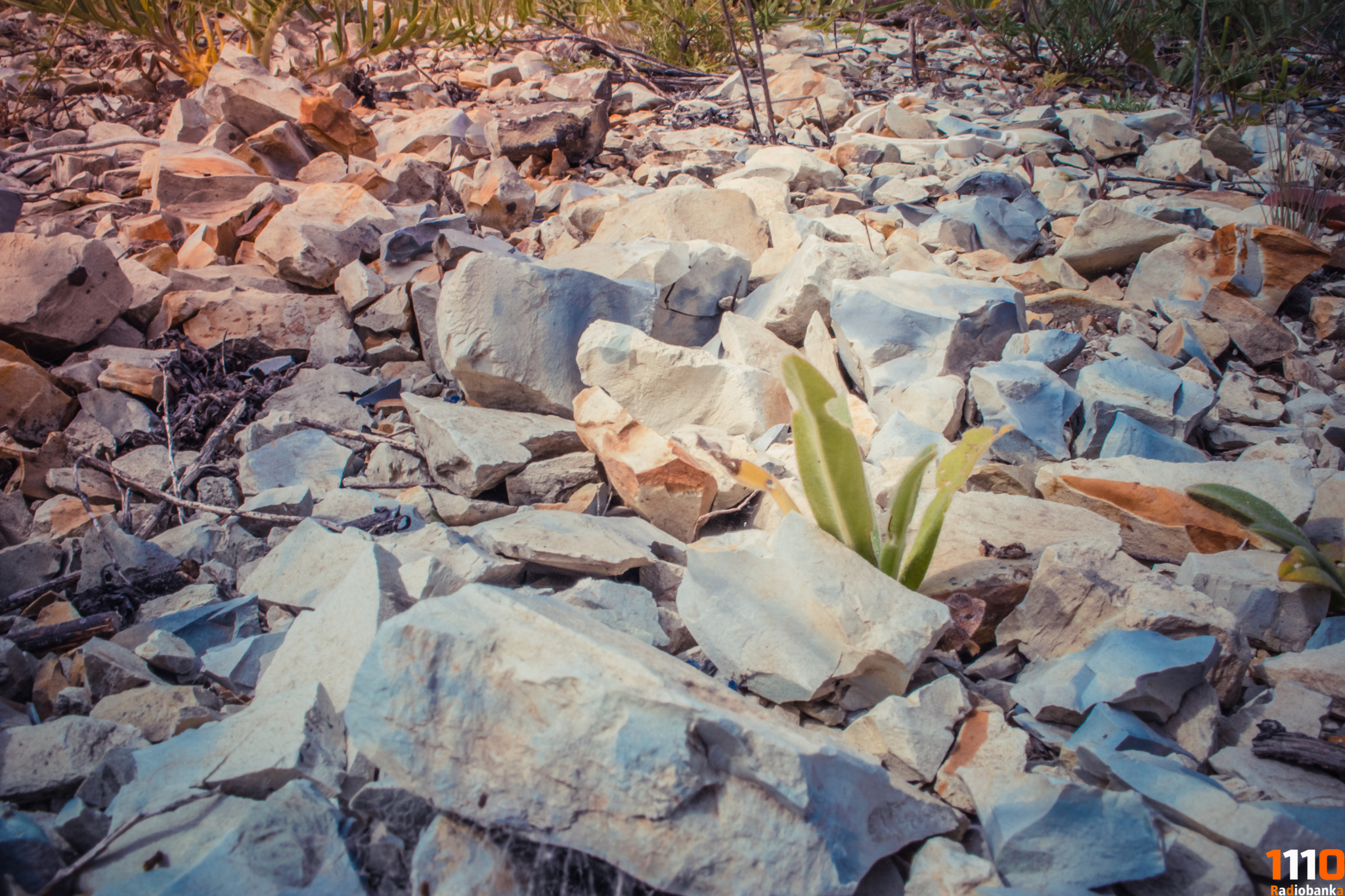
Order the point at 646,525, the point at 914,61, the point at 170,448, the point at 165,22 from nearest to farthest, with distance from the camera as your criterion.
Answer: the point at 646,525 → the point at 170,448 → the point at 165,22 → the point at 914,61

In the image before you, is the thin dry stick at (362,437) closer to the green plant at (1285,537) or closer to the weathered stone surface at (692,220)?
the weathered stone surface at (692,220)

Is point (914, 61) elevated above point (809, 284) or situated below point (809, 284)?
above

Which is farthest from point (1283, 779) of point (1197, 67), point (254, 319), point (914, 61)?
point (914, 61)

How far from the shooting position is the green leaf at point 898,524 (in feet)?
4.07

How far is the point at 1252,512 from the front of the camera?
1.40 m

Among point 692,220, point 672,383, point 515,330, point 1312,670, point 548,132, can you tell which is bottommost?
point 1312,670

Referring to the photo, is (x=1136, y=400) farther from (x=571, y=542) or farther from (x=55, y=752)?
(x=55, y=752)

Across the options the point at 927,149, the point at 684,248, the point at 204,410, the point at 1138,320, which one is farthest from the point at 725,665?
the point at 927,149

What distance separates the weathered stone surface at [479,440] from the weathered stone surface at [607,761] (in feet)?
2.81

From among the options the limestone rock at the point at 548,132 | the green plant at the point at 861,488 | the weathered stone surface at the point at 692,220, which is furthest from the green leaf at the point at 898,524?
the limestone rock at the point at 548,132

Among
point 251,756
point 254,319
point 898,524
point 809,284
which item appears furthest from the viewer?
point 254,319

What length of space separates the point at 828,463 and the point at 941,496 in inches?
8.1

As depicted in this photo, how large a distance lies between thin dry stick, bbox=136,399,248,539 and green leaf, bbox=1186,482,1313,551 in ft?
7.40

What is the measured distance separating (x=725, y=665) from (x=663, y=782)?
39 cm
